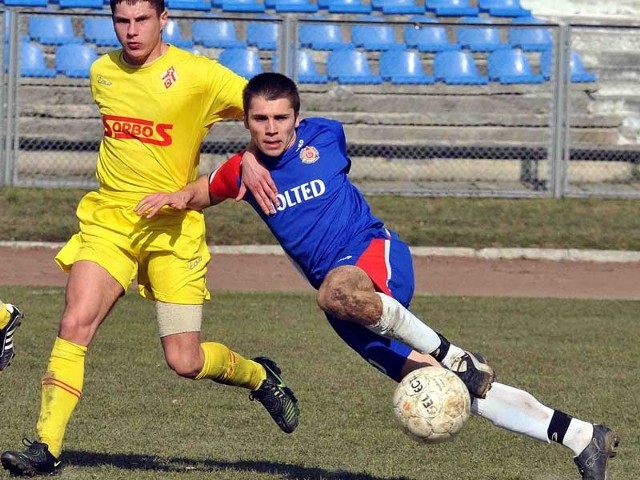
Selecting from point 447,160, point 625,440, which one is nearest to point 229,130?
point 447,160

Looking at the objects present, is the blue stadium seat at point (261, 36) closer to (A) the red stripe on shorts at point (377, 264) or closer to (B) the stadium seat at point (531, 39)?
(B) the stadium seat at point (531, 39)

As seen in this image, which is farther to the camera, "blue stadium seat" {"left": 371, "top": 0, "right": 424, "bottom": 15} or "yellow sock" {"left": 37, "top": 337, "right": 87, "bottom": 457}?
"blue stadium seat" {"left": 371, "top": 0, "right": 424, "bottom": 15}

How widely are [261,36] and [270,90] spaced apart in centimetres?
1275

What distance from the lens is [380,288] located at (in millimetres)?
5344

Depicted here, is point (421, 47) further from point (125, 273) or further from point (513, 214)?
point (125, 273)

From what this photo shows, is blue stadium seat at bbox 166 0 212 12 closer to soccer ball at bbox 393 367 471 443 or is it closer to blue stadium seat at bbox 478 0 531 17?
blue stadium seat at bbox 478 0 531 17

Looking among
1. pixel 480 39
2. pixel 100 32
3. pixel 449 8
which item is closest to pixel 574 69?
pixel 480 39

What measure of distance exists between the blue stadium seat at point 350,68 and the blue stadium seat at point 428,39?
3.59ft

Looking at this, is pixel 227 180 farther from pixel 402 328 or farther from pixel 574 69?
pixel 574 69

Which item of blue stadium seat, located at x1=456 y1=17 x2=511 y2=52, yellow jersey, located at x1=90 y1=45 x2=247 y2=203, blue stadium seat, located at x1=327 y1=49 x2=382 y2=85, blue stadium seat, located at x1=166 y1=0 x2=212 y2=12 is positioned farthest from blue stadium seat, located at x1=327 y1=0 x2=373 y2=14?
yellow jersey, located at x1=90 y1=45 x2=247 y2=203

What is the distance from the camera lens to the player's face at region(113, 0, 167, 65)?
5816mm

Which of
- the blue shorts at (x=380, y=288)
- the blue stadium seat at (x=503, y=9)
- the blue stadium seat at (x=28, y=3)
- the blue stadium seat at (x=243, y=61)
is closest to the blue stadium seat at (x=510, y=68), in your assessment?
the blue stadium seat at (x=503, y=9)

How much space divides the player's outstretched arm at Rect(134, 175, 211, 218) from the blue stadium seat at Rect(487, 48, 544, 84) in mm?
12661

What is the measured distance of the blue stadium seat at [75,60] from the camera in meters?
16.9
